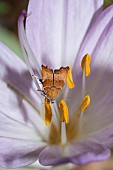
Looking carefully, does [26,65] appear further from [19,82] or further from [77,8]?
[77,8]

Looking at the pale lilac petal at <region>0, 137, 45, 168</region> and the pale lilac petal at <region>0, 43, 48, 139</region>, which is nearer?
the pale lilac petal at <region>0, 137, 45, 168</region>

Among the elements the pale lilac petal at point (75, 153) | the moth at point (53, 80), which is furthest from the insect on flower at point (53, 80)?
the pale lilac petal at point (75, 153)

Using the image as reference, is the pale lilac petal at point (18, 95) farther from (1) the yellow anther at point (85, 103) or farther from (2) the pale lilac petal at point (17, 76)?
(1) the yellow anther at point (85, 103)

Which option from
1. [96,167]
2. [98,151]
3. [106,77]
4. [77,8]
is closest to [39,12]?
[77,8]

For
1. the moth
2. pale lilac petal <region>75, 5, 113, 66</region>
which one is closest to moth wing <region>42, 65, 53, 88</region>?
the moth

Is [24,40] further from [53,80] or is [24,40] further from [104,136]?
[104,136]

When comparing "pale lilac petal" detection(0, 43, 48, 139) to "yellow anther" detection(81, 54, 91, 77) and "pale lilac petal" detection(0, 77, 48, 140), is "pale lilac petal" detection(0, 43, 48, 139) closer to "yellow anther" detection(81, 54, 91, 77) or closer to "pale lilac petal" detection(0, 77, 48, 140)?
"pale lilac petal" detection(0, 77, 48, 140)

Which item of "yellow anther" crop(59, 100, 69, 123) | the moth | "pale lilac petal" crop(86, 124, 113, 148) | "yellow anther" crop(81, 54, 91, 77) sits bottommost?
"pale lilac petal" crop(86, 124, 113, 148)

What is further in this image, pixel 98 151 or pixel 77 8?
pixel 77 8
